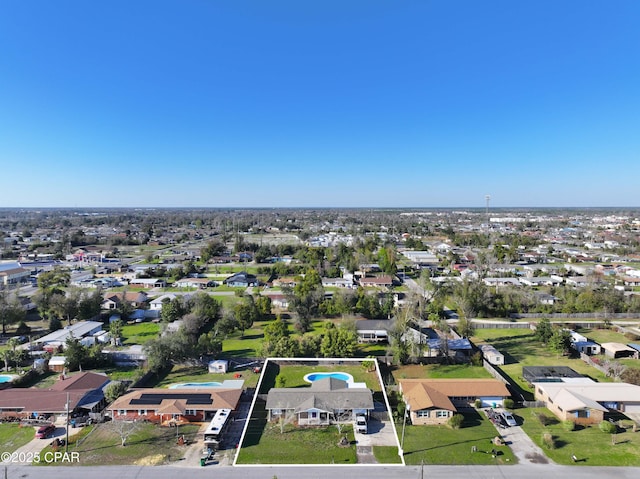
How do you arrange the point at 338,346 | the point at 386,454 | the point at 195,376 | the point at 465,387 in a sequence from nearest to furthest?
the point at 386,454, the point at 465,387, the point at 195,376, the point at 338,346

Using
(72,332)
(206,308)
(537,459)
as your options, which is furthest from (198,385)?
(537,459)

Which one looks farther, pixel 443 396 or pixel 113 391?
pixel 113 391

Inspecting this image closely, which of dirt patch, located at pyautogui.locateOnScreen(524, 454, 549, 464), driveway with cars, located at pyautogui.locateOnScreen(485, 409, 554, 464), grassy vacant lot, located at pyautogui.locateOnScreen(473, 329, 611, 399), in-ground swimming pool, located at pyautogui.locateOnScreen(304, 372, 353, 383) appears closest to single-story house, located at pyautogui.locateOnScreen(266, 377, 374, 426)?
in-ground swimming pool, located at pyautogui.locateOnScreen(304, 372, 353, 383)

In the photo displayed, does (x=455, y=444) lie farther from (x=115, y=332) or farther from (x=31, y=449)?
(x=115, y=332)

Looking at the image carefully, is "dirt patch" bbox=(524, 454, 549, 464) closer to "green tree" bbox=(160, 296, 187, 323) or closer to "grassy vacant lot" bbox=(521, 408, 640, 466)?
"grassy vacant lot" bbox=(521, 408, 640, 466)

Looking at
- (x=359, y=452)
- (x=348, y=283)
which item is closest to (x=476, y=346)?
(x=359, y=452)

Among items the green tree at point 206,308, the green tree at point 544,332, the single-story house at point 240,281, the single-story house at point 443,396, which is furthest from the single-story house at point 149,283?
the green tree at point 544,332
